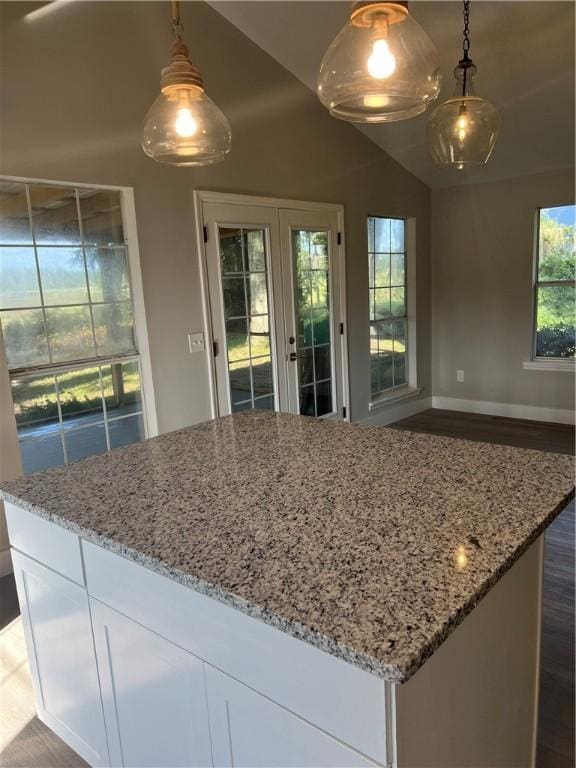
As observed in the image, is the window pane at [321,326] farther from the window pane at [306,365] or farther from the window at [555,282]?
the window at [555,282]

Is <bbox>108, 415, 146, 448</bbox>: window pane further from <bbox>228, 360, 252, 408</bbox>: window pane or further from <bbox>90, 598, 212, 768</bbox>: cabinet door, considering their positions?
<bbox>90, 598, 212, 768</bbox>: cabinet door

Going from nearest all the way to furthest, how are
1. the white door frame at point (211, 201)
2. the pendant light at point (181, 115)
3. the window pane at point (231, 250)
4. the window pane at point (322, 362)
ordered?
the pendant light at point (181, 115) < the white door frame at point (211, 201) < the window pane at point (231, 250) < the window pane at point (322, 362)

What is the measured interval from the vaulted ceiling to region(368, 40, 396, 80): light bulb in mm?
2382

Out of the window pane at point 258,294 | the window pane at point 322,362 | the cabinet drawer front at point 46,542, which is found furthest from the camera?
the window pane at point 322,362

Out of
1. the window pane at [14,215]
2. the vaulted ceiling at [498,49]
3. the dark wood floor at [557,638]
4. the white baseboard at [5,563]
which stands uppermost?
the vaulted ceiling at [498,49]

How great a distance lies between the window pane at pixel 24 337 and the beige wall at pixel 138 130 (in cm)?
64

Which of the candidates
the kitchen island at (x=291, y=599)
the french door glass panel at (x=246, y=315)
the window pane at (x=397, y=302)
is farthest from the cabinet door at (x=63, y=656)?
the window pane at (x=397, y=302)

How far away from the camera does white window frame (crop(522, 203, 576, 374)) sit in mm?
5066

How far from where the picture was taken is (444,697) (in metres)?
1.00

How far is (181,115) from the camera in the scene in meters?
1.60

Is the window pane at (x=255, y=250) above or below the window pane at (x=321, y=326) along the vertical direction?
above

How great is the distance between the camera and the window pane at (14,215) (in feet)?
8.88

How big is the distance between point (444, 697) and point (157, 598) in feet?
2.03

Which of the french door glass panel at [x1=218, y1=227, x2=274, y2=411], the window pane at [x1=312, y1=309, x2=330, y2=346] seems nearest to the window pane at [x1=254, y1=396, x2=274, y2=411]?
the french door glass panel at [x1=218, y1=227, x2=274, y2=411]
